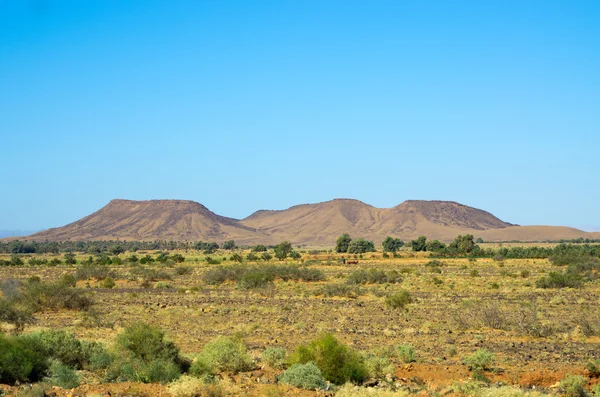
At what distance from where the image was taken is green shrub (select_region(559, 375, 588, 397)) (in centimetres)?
1455

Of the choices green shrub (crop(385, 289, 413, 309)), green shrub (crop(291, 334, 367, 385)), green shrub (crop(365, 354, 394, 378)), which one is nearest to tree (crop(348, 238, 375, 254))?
green shrub (crop(385, 289, 413, 309))

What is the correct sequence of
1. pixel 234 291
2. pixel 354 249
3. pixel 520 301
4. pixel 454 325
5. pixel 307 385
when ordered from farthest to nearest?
pixel 354 249
pixel 234 291
pixel 520 301
pixel 454 325
pixel 307 385

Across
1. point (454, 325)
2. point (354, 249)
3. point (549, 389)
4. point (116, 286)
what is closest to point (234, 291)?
point (116, 286)

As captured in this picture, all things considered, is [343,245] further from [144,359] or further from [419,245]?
[144,359]

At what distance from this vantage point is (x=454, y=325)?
88.2 feet

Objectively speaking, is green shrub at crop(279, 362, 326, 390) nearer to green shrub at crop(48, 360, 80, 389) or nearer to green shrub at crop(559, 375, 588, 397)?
green shrub at crop(48, 360, 80, 389)

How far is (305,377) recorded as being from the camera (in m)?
14.4

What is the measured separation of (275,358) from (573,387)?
7.30 m

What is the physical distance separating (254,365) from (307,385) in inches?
155

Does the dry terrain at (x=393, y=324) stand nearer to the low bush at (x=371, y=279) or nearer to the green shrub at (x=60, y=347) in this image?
the green shrub at (x=60, y=347)

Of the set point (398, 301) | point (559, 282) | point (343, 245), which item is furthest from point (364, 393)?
point (343, 245)

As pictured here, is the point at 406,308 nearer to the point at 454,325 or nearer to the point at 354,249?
the point at 454,325

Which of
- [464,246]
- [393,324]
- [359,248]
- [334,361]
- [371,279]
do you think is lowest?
[393,324]

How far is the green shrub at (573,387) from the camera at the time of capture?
573 inches
